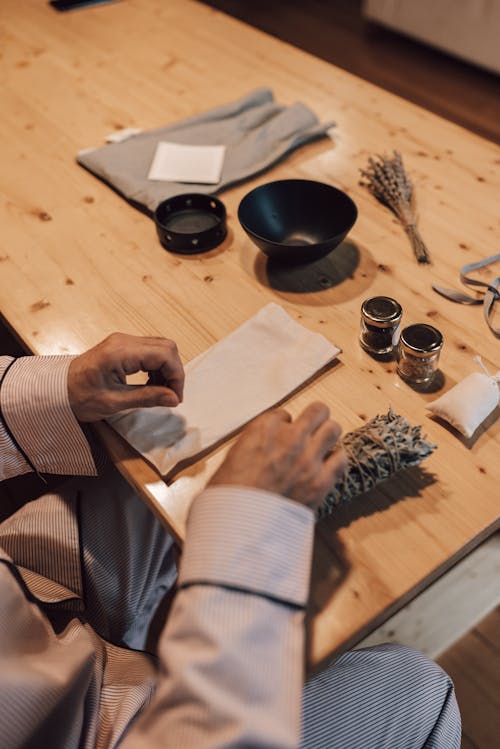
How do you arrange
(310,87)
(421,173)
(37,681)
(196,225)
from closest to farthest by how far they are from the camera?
(37,681) → (196,225) → (421,173) → (310,87)

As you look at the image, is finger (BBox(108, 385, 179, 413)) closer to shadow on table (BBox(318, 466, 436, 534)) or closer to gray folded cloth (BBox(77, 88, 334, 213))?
shadow on table (BBox(318, 466, 436, 534))

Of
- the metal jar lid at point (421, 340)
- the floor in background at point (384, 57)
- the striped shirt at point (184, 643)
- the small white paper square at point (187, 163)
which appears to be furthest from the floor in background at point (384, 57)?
the striped shirt at point (184, 643)

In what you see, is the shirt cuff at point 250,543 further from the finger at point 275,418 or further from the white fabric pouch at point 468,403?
the white fabric pouch at point 468,403

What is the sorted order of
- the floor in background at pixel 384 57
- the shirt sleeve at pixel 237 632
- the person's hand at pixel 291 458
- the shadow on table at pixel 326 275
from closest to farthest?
the shirt sleeve at pixel 237 632 → the person's hand at pixel 291 458 → the shadow on table at pixel 326 275 → the floor in background at pixel 384 57

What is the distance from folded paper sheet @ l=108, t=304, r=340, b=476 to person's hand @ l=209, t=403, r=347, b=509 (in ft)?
0.35

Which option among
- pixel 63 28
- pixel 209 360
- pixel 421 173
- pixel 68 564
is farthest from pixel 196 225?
pixel 63 28

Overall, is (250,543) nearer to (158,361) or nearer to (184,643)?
(184,643)

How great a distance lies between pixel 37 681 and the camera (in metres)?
0.77

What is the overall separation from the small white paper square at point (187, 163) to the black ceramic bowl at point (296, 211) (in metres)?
0.19

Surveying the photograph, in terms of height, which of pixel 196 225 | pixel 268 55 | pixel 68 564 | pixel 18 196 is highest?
pixel 268 55

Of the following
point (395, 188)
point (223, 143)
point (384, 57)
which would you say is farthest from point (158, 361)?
point (384, 57)

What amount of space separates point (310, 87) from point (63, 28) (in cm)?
89

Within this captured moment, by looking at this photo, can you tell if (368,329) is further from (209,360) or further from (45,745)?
(45,745)

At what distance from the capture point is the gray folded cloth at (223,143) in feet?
4.49
